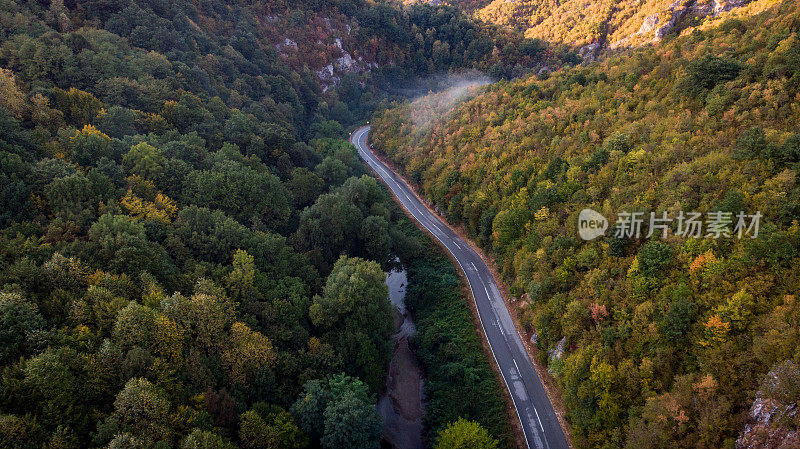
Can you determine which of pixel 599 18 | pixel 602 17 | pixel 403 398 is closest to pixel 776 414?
pixel 403 398

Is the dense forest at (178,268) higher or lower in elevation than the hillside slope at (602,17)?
lower

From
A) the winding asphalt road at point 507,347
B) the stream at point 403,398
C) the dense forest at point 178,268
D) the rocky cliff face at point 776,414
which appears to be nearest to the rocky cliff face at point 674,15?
the winding asphalt road at point 507,347

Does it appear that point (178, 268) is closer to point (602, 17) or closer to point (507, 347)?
point (507, 347)

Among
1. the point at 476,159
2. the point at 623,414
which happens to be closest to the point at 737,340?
the point at 623,414

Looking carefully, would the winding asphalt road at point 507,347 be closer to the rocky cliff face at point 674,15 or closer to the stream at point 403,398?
the stream at point 403,398

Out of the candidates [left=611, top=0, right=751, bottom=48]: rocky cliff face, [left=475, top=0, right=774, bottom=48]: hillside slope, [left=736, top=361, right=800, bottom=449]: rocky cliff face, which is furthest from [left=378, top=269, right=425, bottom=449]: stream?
[left=611, top=0, right=751, bottom=48]: rocky cliff face

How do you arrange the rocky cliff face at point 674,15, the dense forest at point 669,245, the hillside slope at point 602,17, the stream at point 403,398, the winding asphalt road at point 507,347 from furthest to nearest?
Answer: the hillside slope at point 602,17 < the rocky cliff face at point 674,15 < the stream at point 403,398 < the winding asphalt road at point 507,347 < the dense forest at point 669,245

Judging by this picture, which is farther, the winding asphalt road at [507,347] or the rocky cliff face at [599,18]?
the rocky cliff face at [599,18]

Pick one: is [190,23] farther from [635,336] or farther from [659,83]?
[635,336]
